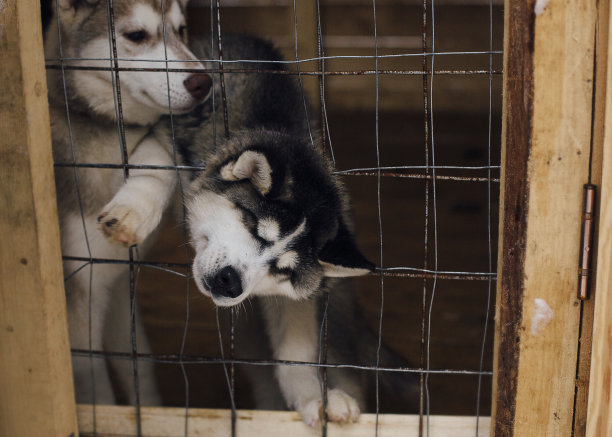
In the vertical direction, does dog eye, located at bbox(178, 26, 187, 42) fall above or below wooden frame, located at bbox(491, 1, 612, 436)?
above

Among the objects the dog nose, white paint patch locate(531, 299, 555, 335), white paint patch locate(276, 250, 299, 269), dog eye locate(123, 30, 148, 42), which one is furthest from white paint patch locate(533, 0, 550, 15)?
dog eye locate(123, 30, 148, 42)

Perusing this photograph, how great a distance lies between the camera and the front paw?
1.86 metres

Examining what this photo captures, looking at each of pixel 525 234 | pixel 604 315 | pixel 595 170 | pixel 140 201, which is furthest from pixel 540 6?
pixel 140 201

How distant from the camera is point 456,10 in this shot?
8562 millimetres

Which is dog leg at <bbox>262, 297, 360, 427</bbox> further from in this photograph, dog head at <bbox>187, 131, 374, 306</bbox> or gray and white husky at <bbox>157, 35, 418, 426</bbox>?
dog head at <bbox>187, 131, 374, 306</bbox>

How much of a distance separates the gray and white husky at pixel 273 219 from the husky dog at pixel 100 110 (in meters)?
0.13

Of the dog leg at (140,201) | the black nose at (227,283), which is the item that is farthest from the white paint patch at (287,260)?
the dog leg at (140,201)

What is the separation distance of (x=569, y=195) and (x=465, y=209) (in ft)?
12.7

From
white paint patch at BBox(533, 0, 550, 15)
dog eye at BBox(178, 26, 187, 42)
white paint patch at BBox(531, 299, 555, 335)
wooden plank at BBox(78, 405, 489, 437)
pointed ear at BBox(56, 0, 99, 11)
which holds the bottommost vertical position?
wooden plank at BBox(78, 405, 489, 437)

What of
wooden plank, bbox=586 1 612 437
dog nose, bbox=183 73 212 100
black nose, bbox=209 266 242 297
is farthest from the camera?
dog nose, bbox=183 73 212 100

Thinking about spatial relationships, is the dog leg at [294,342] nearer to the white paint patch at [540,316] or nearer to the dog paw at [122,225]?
the dog paw at [122,225]

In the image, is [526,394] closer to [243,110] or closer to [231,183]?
[231,183]

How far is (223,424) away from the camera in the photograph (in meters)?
1.87

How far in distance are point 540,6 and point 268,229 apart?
33.2 inches
